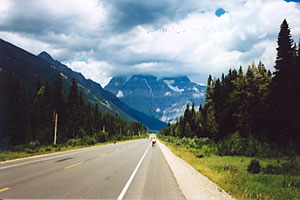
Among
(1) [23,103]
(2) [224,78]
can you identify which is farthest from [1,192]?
(2) [224,78]

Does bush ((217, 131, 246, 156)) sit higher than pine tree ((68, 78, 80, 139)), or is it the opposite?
pine tree ((68, 78, 80, 139))

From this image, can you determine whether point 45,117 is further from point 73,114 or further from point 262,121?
point 262,121

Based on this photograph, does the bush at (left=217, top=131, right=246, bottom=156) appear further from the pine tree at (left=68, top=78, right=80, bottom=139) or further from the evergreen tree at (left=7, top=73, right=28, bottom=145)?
the evergreen tree at (left=7, top=73, right=28, bottom=145)

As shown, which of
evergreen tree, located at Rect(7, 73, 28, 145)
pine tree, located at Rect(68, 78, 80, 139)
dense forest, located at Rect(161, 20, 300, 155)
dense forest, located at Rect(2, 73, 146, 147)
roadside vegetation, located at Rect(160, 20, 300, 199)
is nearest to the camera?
roadside vegetation, located at Rect(160, 20, 300, 199)

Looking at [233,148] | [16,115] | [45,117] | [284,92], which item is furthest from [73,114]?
[284,92]

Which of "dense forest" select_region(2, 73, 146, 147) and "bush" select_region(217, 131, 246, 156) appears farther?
"dense forest" select_region(2, 73, 146, 147)

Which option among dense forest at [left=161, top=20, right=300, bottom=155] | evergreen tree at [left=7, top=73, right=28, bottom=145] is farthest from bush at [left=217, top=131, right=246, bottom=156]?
evergreen tree at [left=7, top=73, right=28, bottom=145]

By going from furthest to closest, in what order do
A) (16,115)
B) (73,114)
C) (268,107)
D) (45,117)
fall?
(73,114), (45,117), (16,115), (268,107)

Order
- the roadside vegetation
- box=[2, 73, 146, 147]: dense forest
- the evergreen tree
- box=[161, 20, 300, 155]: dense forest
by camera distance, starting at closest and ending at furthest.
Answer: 1. the roadside vegetation
2. box=[161, 20, 300, 155]: dense forest
3. the evergreen tree
4. box=[2, 73, 146, 147]: dense forest

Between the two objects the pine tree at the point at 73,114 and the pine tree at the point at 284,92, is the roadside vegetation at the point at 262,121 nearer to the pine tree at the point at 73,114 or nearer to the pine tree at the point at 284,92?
the pine tree at the point at 284,92

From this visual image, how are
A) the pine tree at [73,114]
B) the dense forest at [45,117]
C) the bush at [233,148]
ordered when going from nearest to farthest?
1. the bush at [233,148]
2. the dense forest at [45,117]
3. the pine tree at [73,114]

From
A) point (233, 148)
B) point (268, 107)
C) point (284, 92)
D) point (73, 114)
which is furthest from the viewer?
point (73, 114)

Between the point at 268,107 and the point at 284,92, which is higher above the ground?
the point at 284,92

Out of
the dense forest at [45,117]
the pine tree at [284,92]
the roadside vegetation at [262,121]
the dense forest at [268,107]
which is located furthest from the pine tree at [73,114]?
the pine tree at [284,92]
